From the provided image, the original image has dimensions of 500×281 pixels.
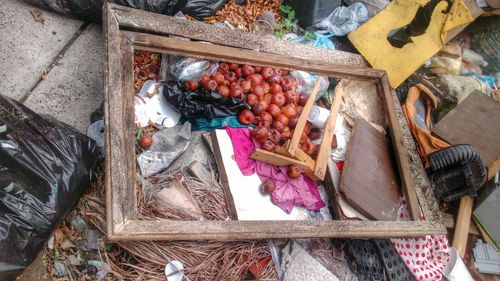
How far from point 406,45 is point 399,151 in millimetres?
1262

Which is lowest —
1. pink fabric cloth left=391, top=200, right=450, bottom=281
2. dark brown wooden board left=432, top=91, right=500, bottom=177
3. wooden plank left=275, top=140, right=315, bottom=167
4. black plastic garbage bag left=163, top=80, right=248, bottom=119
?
pink fabric cloth left=391, top=200, right=450, bottom=281

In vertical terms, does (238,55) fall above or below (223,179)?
above

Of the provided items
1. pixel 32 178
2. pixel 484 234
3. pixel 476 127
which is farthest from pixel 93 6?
A: pixel 484 234

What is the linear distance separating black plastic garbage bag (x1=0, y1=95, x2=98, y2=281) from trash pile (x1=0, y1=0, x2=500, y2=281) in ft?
0.03

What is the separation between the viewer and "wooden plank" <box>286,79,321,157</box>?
335 centimetres

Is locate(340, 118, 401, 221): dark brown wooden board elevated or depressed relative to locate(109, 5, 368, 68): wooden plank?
depressed

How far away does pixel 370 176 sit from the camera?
3.55 meters

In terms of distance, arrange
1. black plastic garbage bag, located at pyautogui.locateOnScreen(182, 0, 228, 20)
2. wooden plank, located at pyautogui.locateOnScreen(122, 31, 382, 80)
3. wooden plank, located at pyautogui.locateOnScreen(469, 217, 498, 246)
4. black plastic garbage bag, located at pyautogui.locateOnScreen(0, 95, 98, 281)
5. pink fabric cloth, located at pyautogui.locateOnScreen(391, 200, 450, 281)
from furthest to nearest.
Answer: wooden plank, located at pyautogui.locateOnScreen(469, 217, 498, 246), black plastic garbage bag, located at pyautogui.locateOnScreen(182, 0, 228, 20), pink fabric cloth, located at pyautogui.locateOnScreen(391, 200, 450, 281), wooden plank, located at pyautogui.locateOnScreen(122, 31, 382, 80), black plastic garbage bag, located at pyautogui.locateOnScreen(0, 95, 98, 281)

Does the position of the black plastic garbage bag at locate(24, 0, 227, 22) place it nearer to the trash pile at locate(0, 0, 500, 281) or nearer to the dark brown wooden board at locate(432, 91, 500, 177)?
the trash pile at locate(0, 0, 500, 281)

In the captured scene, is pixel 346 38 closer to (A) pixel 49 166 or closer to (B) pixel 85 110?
(B) pixel 85 110

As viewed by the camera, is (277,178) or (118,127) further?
(277,178)

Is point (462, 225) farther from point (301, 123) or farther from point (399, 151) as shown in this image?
point (301, 123)

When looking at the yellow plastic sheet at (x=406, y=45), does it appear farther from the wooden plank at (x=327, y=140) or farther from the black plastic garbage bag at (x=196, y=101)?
the black plastic garbage bag at (x=196, y=101)

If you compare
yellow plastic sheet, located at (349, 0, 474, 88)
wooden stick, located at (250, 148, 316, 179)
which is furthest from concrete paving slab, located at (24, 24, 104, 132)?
yellow plastic sheet, located at (349, 0, 474, 88)
